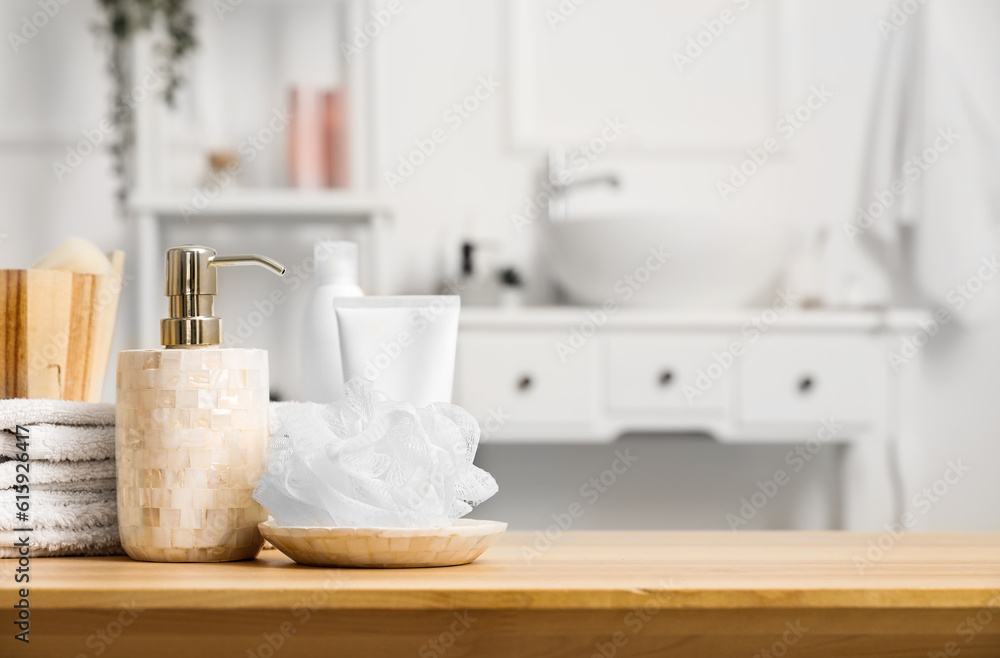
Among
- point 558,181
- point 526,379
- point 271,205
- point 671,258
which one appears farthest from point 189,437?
point 558,181

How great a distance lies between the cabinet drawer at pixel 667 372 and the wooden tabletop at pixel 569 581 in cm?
97

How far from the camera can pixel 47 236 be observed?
71.7 inches

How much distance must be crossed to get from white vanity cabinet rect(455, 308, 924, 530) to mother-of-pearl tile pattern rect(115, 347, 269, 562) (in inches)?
39.6

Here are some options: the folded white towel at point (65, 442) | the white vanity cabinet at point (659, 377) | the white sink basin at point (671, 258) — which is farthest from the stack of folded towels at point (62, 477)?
the white sink basin at point (671, 258)

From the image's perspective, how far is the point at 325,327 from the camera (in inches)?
21.7

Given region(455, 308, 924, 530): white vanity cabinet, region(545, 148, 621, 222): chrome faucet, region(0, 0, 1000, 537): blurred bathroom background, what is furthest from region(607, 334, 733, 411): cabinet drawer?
region(545, 148, 621, 222): chrome faucet

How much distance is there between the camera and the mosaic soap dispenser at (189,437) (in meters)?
0.45

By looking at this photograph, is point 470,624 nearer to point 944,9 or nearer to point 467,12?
point 467,12

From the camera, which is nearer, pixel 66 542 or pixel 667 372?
pixel 66 542

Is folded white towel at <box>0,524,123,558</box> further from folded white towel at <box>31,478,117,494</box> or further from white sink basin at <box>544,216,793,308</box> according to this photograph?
white sink basin at <box>544,216,793,308</box>

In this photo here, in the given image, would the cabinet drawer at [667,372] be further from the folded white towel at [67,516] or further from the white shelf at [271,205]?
the folded white towel at [67,516]

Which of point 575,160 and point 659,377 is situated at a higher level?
point 575,160

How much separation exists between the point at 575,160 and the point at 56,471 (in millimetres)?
1485

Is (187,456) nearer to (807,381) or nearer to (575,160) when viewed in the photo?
(807,381)
